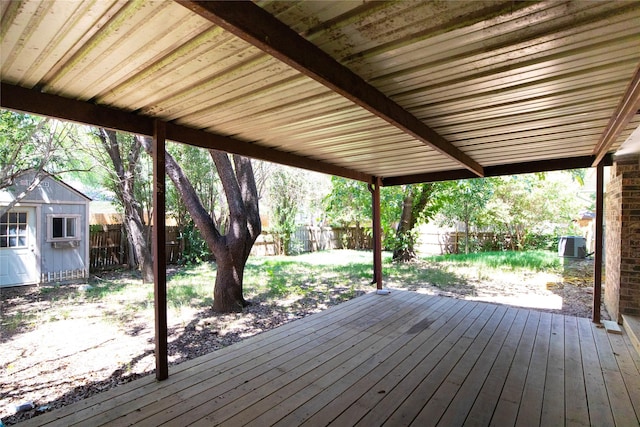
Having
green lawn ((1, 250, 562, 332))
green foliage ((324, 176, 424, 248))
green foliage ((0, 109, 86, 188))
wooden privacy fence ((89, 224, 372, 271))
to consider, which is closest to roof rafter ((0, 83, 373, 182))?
green lawn ((1, 250, 562, 332))

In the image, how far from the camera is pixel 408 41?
1496mm

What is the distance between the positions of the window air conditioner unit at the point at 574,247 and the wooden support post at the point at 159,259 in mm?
11131

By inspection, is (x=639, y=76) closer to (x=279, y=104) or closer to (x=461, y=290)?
(x=279, y=104)

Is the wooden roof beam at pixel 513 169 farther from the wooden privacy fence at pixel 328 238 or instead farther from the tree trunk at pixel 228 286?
the wooden privacy fence at pixel 328 238

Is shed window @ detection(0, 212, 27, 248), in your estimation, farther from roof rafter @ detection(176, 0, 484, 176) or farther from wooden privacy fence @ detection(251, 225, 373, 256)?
roof rafter @ detection(176, 0, 484, 176)

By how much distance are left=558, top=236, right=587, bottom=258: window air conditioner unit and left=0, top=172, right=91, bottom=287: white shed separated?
44.3 ft

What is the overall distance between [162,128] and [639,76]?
3103mm

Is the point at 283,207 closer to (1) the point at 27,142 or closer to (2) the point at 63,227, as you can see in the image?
(2) the point at 63,227

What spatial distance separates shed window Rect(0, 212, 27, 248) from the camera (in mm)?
6969

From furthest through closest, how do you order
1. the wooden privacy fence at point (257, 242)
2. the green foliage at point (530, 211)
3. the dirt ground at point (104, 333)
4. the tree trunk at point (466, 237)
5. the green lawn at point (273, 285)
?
the tree trunk at point (466, 237) < the green foliage at point (530, 211) < the wooden privacy fence at point (257, 242) < the green lawn at point (273, 285) < the dirt ground at point (104, 333)

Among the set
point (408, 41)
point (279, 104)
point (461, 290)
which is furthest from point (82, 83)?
point (461, 290)

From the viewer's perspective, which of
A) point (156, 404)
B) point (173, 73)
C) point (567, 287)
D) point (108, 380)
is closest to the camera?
point (173, 73)

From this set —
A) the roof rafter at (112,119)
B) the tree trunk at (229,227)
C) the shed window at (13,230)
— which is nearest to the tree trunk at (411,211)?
the tree trunk at (229,227)

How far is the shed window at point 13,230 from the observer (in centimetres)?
697
